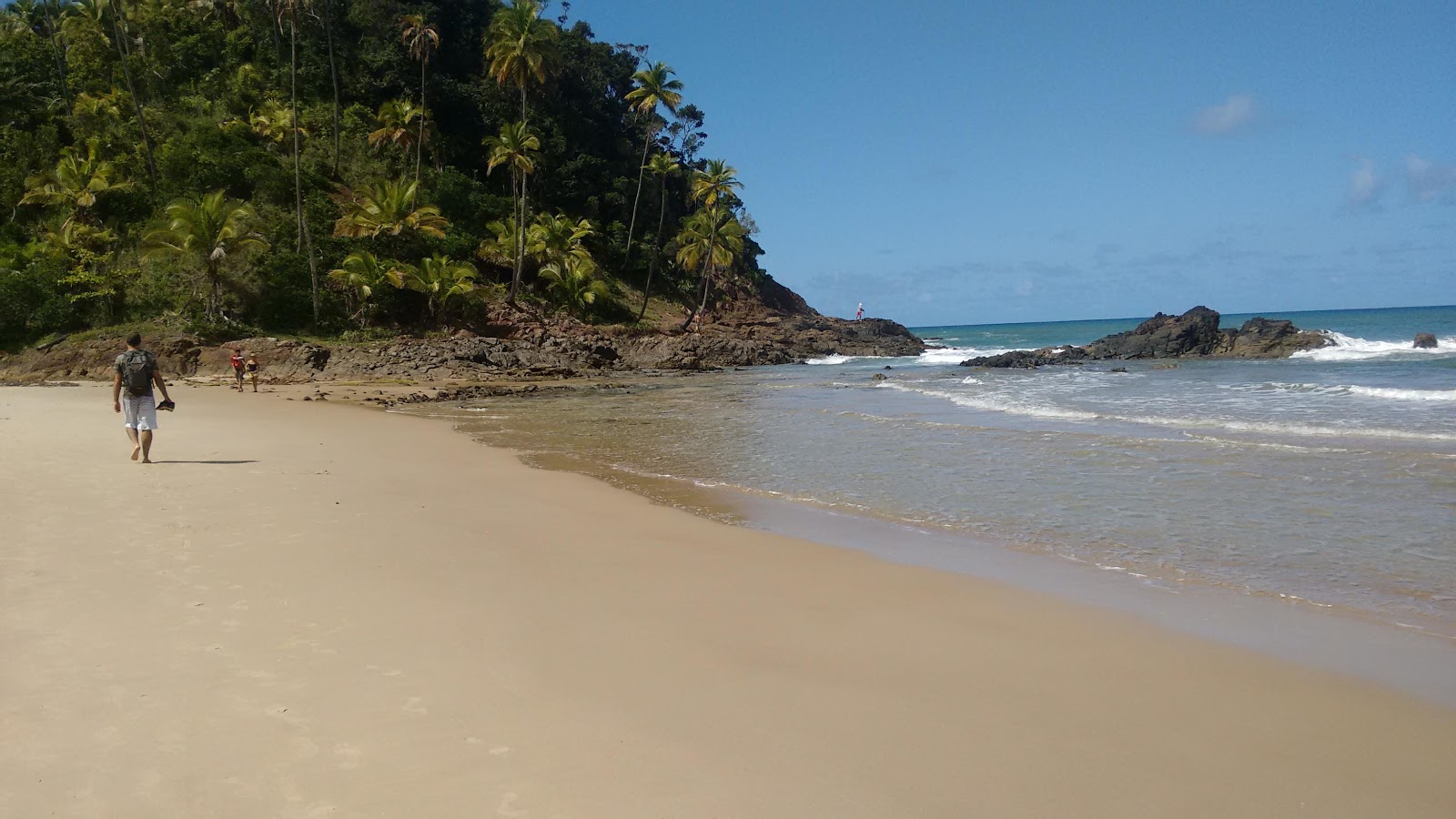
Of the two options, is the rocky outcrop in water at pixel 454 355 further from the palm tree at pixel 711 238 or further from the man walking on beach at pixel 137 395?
the man walking on beach at pixel 137 395

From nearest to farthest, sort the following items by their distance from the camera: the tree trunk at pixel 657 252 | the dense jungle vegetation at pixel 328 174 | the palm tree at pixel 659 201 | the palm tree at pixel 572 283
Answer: the dense jungle vegetation at pixel 328 174 < the palm tree at pixel 572 283 < the tree trunk at pixel 657 252 < the palm tree at pixel 659 201

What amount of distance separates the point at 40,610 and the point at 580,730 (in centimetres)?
327

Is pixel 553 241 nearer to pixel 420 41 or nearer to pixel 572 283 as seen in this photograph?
pixel 572 283

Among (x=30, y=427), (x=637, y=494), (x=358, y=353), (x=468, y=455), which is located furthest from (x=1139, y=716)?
(x=358, y=353)

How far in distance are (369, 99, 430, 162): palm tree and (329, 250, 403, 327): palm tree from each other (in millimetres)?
7891

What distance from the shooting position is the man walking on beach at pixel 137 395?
9.95m

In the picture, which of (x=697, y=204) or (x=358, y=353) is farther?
(x=697, y=204)

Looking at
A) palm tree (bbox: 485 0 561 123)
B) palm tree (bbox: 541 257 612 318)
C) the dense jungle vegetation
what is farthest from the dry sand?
palm tree (bbox: 541 257 612 318)

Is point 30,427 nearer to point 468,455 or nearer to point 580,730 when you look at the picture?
point 468,455

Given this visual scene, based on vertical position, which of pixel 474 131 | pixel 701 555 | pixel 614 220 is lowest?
pixel 701 555

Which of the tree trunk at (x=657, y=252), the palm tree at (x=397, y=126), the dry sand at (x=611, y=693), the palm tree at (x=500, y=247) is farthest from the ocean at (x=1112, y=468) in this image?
A: the tree trunk at (x=657, y=252)

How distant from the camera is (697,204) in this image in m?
58.6

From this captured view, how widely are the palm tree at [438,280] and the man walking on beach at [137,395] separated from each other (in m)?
23.9

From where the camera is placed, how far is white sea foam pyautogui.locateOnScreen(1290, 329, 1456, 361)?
36469 millimetres
